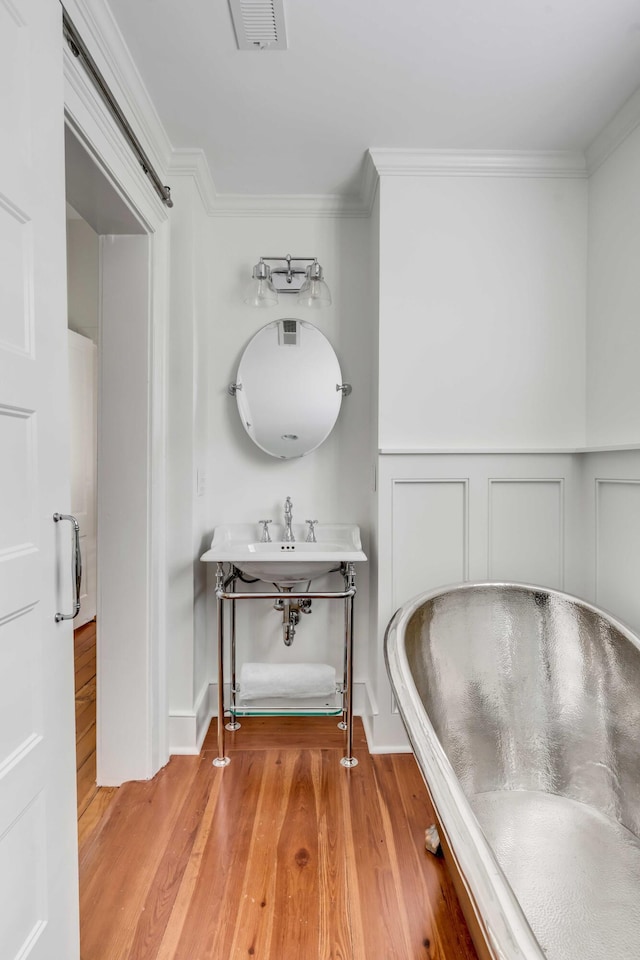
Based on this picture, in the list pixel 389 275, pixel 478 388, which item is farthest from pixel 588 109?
pixel 478 388

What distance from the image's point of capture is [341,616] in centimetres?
256

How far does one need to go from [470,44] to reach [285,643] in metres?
2.24

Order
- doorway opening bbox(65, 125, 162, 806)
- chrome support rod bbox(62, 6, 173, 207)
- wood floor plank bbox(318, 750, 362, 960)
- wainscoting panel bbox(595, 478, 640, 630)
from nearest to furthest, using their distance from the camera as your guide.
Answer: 1. chrome support rod bbox(62, 6, 173, 207)
2. wood floor plank bbox(318, 750, 362, 960)
3. wainscoting panel bbox(595, 478, 640, 630)
4. doorway opening bbox(65, 125, 162, 806)

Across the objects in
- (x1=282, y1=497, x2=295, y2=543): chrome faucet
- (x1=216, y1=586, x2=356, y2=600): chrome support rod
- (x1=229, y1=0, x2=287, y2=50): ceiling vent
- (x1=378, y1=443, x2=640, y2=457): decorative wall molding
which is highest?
(x1=229, y1=0, x2=287, y2=50): ceiling vent

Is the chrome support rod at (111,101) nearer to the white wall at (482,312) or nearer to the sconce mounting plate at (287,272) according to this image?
the sconce mounting plate at (287,272)

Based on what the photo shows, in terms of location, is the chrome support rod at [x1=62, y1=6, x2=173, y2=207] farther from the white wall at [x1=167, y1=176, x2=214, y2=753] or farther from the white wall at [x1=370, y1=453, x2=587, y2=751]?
the white wall at [x1=370, y1=453, x2=587, y2=751]

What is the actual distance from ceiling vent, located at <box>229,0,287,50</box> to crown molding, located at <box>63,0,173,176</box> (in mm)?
337

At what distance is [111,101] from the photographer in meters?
1.47

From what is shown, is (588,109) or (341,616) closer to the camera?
(588,109)

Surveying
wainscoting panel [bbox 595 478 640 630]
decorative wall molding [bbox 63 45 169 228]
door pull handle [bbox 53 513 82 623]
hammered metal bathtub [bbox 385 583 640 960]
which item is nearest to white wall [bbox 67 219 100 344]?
decorative wall molding [bbox 63 45 169 228]

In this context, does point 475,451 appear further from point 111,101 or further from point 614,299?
point 111,101

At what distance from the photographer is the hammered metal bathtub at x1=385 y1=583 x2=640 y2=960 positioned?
1.24m

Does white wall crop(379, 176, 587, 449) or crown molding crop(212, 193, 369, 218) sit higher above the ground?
crown molding crop(212, 193, 369, 218)

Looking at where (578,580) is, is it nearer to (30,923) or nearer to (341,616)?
(341,616)
